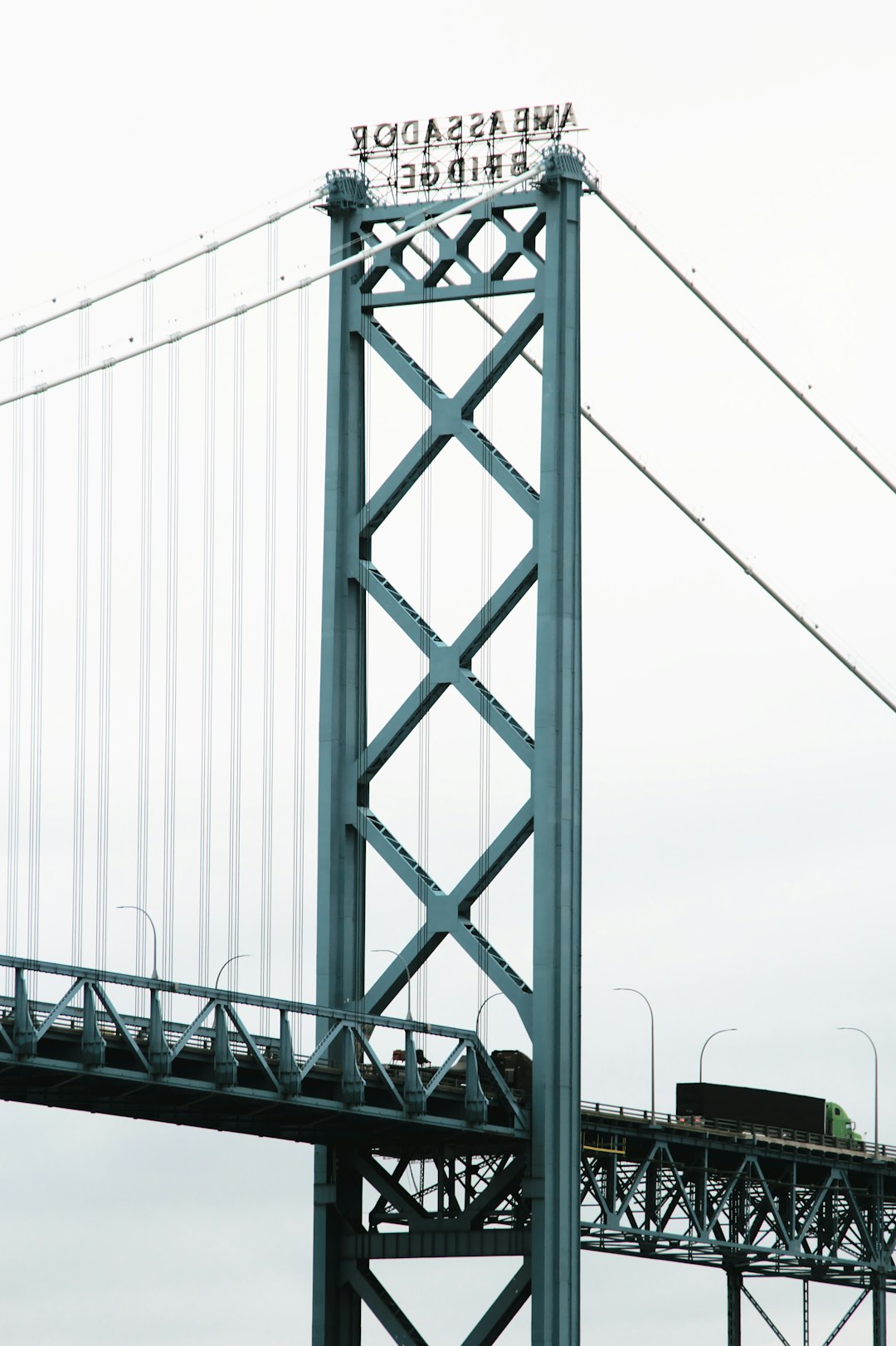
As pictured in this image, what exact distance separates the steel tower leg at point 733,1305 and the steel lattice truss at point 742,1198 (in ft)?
4.88

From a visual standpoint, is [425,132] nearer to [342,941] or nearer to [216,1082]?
[342,941]

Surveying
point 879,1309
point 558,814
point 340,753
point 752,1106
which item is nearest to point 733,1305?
point 879,1309

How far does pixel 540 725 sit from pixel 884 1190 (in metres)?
42.5

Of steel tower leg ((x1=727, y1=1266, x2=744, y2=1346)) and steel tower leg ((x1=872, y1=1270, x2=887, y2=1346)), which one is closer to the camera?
steel tower leg ((x1=727, y1=1266, x2=744, y2=1346))

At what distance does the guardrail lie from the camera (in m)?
102

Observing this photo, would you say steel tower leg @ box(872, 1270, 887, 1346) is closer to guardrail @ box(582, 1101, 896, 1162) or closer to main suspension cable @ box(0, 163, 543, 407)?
guardrail @ box(582, 1101, 896, 1162)

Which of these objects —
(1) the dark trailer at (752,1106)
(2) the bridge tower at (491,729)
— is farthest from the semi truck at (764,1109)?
(2) the bridge tower at (491,729)

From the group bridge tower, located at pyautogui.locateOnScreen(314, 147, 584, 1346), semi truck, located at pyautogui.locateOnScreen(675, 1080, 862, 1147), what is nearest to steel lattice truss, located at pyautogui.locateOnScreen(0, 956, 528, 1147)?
bridge tower, located at pyautogui.locateOnScreen(314, 147, 584, 1346)

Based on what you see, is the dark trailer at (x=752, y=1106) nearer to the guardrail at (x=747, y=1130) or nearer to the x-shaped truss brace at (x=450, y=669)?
the guardrail at (x=747, y=1130)

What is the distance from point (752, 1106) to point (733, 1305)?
11620mm

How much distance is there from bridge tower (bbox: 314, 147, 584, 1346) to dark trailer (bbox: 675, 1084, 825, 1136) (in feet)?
85.4

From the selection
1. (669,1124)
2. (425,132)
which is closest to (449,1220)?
(669,1124)

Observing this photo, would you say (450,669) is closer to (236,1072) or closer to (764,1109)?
(236,1072)

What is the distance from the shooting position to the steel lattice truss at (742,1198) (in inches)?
4003
